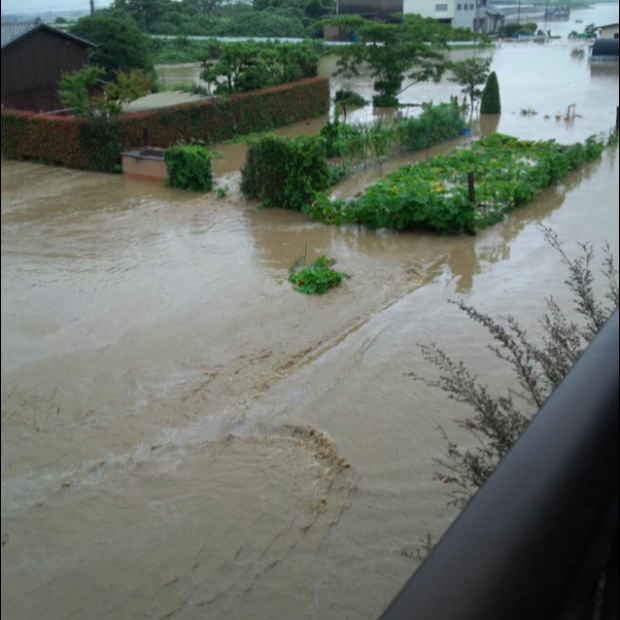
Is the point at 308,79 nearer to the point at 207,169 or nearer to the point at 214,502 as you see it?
the point at 207,169

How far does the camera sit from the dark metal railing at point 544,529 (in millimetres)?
171

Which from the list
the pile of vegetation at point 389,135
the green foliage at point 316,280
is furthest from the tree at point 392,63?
the green foliage at point 316,280

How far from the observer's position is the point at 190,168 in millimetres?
5980

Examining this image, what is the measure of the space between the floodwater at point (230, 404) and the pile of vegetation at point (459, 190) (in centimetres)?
13

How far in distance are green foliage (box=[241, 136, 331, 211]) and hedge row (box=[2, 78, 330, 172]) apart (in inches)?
64.0

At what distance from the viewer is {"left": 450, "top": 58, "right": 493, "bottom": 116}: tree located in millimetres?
8343

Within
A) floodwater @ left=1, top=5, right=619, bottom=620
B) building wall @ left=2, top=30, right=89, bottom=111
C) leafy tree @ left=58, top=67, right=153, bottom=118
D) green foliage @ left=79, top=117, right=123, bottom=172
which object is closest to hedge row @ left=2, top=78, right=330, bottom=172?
green foliage @ left=79, top=117, right=123, bottom=172

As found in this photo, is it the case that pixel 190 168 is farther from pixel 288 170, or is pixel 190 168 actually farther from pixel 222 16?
pixel 222 16

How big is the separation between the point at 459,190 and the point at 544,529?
475 cm

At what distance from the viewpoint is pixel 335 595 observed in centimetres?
139

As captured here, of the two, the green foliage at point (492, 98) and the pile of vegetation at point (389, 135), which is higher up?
the green foliage at point (492, 98)

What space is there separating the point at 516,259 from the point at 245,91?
5.29 m

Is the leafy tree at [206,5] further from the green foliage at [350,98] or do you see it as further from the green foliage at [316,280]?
the green foliage at [350,98]

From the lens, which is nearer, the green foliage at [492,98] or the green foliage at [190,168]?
the green foliage at [190,168]
